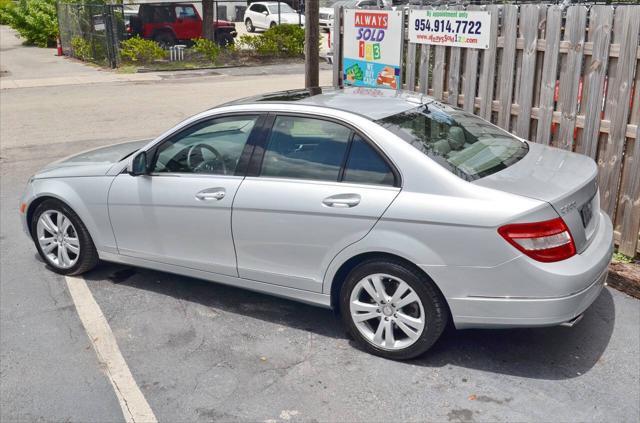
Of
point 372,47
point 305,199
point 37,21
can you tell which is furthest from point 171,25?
point 305,199

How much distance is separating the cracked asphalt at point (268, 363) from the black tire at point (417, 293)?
4.5 inches

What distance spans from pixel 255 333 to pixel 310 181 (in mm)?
1154

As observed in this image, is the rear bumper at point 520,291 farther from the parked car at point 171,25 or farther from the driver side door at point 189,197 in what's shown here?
the parked car at point 171,25

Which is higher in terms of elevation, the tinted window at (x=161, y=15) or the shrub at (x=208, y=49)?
the tinted window at (x=161, y=15)

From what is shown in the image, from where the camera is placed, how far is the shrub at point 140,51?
22000 mm

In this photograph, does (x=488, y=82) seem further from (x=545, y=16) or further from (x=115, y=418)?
(x=115, y=418)

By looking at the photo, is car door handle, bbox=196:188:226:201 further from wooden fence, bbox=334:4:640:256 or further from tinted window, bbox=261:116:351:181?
wooden fence, bbox=334:4:640:256

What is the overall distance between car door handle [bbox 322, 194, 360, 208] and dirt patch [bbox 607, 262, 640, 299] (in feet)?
8.01

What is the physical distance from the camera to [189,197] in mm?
4883

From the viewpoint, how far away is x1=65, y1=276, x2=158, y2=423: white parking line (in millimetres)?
3965

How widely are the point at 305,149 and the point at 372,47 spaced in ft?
13.3

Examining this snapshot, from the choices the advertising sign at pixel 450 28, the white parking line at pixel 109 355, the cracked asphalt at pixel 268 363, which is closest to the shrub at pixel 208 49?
the advertising sign at pixel 450 28

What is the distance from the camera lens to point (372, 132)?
4.34 m

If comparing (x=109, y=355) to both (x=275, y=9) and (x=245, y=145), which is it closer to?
(x=245, y=145)
